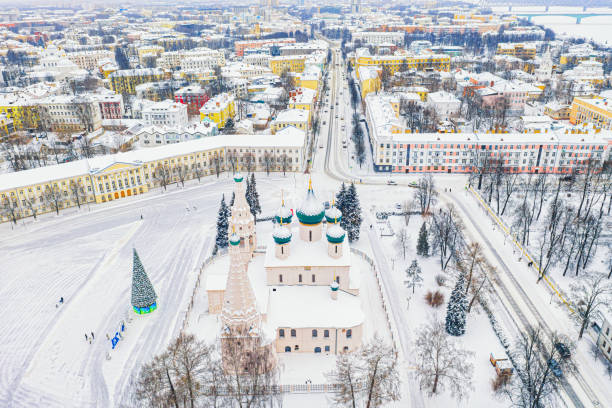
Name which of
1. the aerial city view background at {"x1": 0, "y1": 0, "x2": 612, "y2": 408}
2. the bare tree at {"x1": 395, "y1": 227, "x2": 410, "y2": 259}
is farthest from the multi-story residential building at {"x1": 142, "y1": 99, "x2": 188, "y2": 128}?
the bare tree at {"x1": 395, "y1": 227, "x2": 410, "y2": 259}

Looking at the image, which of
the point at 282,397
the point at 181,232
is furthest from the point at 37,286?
the point at 282,397

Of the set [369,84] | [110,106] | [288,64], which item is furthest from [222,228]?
[288,64]

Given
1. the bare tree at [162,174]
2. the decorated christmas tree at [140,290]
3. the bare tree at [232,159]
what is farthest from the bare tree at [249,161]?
the decorated christmas tree at [140,290]

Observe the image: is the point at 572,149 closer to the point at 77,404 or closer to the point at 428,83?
the point at 428,83

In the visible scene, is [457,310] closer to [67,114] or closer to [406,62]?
[67,114]

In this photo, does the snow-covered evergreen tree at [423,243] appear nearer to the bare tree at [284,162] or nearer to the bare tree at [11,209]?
the bare tree at [284,162]
